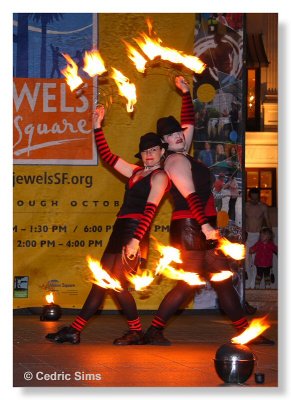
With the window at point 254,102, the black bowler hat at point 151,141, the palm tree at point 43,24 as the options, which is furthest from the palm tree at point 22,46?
the window at point 254,102

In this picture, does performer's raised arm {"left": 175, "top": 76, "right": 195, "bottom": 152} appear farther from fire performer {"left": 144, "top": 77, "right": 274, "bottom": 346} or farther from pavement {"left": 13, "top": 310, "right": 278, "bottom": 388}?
pavement {"left": 13, "top": 310, "right": 278, "bottom": 388}

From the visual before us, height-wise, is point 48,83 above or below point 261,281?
above

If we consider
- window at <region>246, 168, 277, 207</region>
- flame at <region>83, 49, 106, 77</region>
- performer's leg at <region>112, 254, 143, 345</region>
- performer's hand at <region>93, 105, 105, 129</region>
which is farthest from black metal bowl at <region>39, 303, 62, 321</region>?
window at <region>246, 168, 277, 207</region>

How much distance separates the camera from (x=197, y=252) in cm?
948

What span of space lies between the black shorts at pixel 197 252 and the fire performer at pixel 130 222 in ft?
1.00

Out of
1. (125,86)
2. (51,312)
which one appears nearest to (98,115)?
(125,86)

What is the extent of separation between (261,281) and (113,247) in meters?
4.04

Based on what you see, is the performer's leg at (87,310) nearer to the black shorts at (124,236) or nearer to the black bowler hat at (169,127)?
the black shorts at (124,236)

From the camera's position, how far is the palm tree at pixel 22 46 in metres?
11.2

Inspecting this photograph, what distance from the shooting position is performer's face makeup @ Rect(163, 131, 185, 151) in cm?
953

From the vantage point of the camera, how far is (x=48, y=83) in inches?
438

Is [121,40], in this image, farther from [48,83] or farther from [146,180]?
[146,180]

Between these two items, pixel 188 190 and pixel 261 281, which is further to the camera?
pixel 261 281
